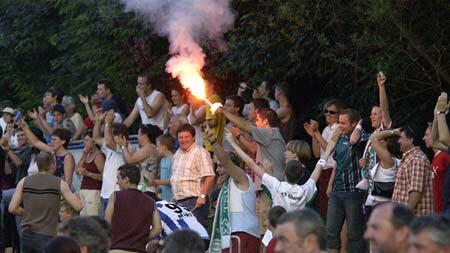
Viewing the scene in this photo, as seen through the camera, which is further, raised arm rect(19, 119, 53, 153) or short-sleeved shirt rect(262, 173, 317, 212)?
raised arm rect(19, 119, 53, 153)

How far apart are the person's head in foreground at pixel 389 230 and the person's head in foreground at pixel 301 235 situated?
31 cm

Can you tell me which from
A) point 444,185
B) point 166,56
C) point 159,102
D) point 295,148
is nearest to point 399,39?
point 295,148

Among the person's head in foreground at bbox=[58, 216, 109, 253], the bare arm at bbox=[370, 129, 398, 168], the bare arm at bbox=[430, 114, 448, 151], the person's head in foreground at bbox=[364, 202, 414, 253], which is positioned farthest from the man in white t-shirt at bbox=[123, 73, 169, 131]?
the person's head in foreground at bbox=[364, 202, 414, 253]

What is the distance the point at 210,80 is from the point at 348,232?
5.36 meters

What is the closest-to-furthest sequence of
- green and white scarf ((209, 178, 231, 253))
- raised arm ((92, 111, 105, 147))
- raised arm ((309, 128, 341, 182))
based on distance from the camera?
raised arm ((309, 128, 341, 182)), green and white scarf ((209, 178, 231, 253)), raised arm ((92, 111, 105, 147))

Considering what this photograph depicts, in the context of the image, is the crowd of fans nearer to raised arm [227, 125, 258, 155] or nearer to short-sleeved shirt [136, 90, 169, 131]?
raised arm [227, 125, 258, 155]

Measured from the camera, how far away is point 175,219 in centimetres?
1280

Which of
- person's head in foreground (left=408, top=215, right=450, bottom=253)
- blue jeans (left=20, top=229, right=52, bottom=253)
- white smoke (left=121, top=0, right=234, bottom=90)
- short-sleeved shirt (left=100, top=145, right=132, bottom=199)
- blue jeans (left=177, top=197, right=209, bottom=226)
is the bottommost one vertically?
person's head in foreground (left=408, top=215, right=450, bottom=253)

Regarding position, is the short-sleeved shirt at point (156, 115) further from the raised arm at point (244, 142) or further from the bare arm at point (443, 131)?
the bare arm at point (443, 131)

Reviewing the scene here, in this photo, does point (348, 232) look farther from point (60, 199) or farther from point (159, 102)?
point (159, 102)

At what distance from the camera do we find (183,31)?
16609 millimetres

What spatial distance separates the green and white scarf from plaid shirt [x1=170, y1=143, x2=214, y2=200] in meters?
1.31

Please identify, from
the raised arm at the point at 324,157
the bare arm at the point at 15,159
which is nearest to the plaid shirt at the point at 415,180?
the raised arm at the point at 324,157

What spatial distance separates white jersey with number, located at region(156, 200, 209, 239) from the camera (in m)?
12.7
